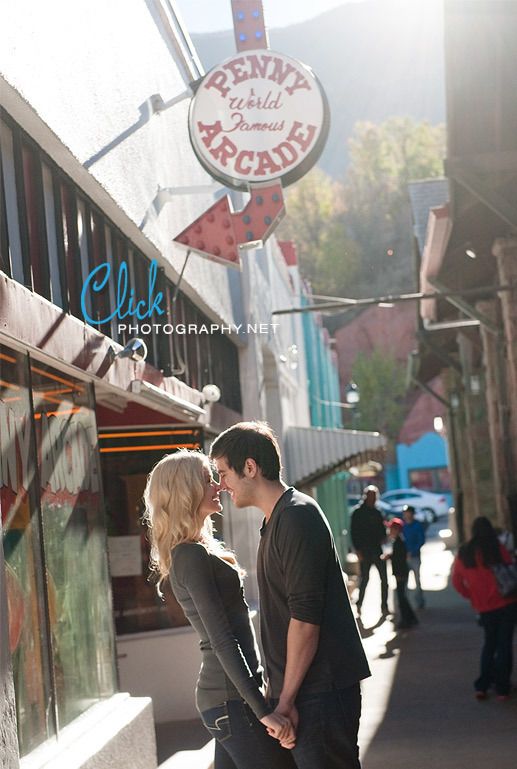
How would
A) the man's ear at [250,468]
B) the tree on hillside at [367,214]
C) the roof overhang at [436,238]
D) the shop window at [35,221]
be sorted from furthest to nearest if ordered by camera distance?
the tree on hillside at [367,214] < the roof overhang at [436,238] < the shop window at [35,221] < the man's ear at [250,468]

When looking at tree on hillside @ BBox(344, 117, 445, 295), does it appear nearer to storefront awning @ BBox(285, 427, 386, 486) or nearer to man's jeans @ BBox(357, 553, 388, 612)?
storefront awning @ BBox(285, 427, 386, 486)

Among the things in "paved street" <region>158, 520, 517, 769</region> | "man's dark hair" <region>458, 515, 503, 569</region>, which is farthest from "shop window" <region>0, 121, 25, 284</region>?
"man's dark hair" <region>458, 515, 503, 569</region>

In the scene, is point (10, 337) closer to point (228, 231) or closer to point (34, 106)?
point (34, 106)

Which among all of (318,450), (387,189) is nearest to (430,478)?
(387,189)

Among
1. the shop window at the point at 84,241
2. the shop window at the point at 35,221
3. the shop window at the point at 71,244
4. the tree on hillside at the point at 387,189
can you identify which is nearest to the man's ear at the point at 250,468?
the shop window at the point at 35,221

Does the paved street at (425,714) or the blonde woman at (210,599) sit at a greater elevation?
the blonde woman at (210,599)

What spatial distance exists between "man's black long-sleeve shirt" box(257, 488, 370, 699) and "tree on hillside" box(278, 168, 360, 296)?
6050cm

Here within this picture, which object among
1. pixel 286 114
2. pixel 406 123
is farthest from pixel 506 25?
pixel 406 123

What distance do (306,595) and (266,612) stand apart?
9.3 inches

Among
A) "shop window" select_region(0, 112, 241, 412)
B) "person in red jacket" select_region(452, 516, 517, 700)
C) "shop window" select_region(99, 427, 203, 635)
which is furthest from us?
"shop window" select_region(99, 427, 203, 635)

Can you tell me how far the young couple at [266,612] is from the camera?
361 centimetres

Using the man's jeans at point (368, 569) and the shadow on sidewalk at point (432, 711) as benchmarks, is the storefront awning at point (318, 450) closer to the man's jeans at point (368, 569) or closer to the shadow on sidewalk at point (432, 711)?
the man's jeans at point (368, 569)

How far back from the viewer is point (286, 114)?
8805mm

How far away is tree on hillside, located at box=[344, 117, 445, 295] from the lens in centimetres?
7900
